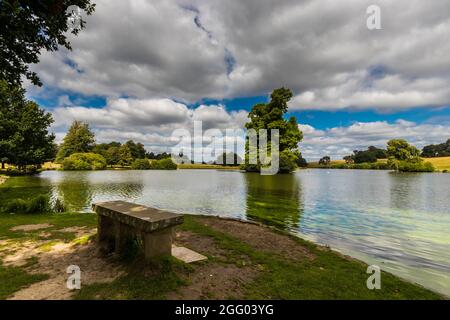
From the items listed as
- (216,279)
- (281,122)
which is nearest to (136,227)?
(216,279)

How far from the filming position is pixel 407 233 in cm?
1134

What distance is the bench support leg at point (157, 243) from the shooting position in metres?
4.98

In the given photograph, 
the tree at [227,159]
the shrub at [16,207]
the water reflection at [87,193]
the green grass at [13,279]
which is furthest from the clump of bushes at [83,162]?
the green grass at [13,279]

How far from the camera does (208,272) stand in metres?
5.37

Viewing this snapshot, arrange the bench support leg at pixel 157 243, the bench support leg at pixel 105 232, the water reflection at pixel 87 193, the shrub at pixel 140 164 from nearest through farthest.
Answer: the bench support leg at pixel 157 243 → the bench support leg at pixel 105 232 → the water reflection at pixel 87 193 → the shrub at pixel 140 164

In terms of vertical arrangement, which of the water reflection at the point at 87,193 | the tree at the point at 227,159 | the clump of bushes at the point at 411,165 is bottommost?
the water reflection at the point at 87,193

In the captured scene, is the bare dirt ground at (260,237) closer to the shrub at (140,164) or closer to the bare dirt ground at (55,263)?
the bare dirt ground at (55,263)

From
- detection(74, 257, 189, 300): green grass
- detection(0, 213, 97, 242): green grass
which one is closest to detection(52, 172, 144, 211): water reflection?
detection(0, 213, 97, 242): green grass

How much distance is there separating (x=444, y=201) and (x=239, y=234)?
68.0ft

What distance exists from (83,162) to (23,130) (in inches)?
1825

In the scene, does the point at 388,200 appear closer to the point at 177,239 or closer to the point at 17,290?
the point at 177,239

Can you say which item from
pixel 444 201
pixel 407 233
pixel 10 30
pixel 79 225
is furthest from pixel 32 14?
pixel 444 201

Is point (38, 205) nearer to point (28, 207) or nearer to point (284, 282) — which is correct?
point (28, 207)

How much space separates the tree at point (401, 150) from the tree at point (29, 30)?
3589 inches
